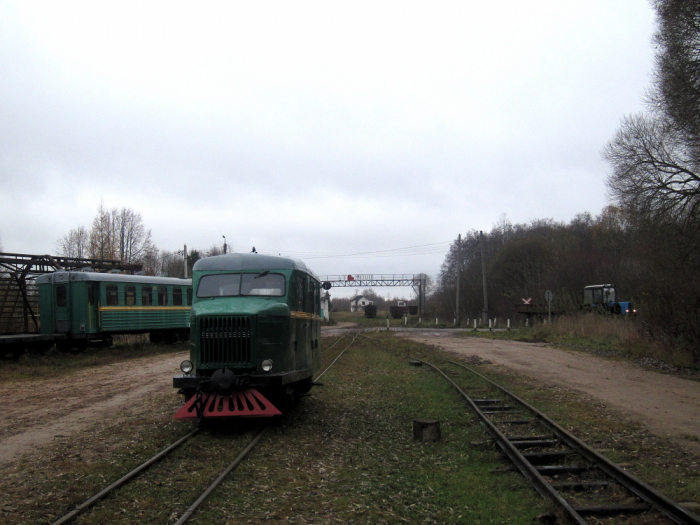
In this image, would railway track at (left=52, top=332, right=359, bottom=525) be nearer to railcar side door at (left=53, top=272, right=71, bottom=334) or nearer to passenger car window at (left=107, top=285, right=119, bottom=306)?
railcar side door at (left=53, top=272, right=71, bottom=334)

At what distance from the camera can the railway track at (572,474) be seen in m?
4.91

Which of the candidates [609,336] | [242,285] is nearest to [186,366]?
[242,285]

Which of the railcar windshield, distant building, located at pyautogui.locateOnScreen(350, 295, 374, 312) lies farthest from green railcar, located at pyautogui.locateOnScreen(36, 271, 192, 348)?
distant building, located at pyautogui.locateOnScreen(350, 295, 374, 312)

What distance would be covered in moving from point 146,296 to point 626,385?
18.3 m

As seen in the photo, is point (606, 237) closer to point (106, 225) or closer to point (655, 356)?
point (655, 356)

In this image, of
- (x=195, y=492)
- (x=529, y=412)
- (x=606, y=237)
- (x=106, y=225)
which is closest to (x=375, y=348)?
(x=529, y=412)

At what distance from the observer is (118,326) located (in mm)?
21312

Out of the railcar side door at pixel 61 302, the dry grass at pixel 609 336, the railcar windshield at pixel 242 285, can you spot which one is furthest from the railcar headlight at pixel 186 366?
the dry grass at pixel 609 336

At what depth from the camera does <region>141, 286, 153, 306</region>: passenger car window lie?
23.0m

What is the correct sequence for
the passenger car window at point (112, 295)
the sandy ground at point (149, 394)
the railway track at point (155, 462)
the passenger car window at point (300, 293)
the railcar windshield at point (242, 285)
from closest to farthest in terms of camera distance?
1. the railway track at point (155, 462)
2. the sandy ground at point (149, 394)
3. the railcar windshield at point (242, 285)
4. the passenger car window at point (300, 293)
5. the passenger car window at point (112, 295)

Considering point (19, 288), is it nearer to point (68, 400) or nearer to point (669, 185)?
point (68, 400)

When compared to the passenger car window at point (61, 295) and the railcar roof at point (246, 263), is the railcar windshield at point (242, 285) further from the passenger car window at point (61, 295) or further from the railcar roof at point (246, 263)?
the passenger car window at point (61, 295)

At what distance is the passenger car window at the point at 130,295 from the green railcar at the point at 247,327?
14260mm

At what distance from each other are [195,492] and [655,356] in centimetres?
1693
